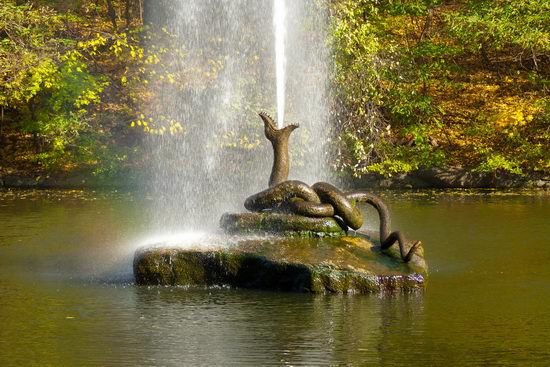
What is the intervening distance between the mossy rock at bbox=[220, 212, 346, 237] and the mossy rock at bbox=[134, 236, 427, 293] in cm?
28

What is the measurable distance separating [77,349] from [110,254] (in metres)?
6.47

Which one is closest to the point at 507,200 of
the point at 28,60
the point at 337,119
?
the point at 337,119

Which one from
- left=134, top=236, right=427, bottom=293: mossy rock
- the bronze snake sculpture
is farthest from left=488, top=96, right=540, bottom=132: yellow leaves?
left=134, top=236, right=427, bottom=293: mossy rock

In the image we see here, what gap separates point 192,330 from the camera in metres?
10.7

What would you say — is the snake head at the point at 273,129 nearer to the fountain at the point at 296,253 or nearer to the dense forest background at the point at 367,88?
the fountain at the point at 296,253

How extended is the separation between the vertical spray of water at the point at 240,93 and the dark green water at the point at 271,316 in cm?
761

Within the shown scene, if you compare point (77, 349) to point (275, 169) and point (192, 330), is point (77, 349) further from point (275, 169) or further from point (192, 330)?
point (275, 169)

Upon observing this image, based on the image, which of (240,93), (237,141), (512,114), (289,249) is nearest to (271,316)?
(289,249)

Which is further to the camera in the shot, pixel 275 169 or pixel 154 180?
pixel 154 180

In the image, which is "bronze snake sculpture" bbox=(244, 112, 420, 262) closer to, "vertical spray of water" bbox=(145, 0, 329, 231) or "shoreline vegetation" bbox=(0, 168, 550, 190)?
"vertical spray of water" bbox=(145, 0, 329, 231)

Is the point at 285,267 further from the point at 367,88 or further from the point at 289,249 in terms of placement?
the point at 367,88

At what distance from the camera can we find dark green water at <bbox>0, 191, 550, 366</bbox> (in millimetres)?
9648

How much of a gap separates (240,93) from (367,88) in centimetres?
311

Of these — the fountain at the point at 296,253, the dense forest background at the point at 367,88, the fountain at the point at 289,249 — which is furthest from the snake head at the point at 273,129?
the dense forest background at the point at 367,88
